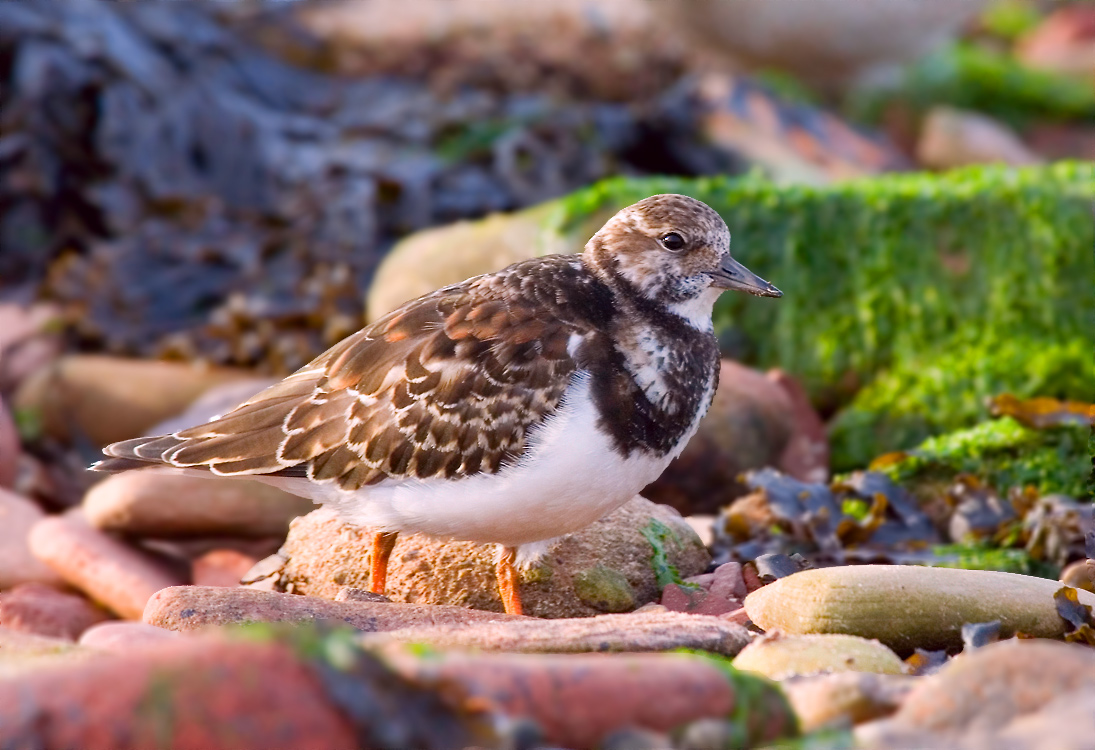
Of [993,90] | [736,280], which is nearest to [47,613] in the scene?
[736,280]

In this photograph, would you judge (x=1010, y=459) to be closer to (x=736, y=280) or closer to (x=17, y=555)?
(x=736, y=280)

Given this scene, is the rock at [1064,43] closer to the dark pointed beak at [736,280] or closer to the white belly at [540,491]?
the dark pointed beak at [736,280]

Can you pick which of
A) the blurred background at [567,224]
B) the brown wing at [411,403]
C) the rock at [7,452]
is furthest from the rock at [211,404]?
the brown wing at [411,403]

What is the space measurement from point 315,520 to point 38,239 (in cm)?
466

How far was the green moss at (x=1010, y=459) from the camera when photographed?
5.24 meters

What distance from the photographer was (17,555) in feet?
16.9

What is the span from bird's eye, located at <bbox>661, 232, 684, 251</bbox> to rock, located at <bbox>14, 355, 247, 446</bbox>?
379 centimetres

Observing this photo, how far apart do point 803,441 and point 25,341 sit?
4532 mm

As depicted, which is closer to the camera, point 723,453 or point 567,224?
point 723,453

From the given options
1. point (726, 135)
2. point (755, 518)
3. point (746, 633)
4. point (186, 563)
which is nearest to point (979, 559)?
point (755, 518)

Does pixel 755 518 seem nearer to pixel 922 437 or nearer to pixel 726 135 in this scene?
pixel 922 437

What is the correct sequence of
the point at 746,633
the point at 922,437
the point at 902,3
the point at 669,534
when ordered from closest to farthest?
the point at 746,633, the point at 669,534, the point at 922,437, the point at 902,3

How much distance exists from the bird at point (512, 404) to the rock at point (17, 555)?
131 cm

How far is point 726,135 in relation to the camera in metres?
9.52
